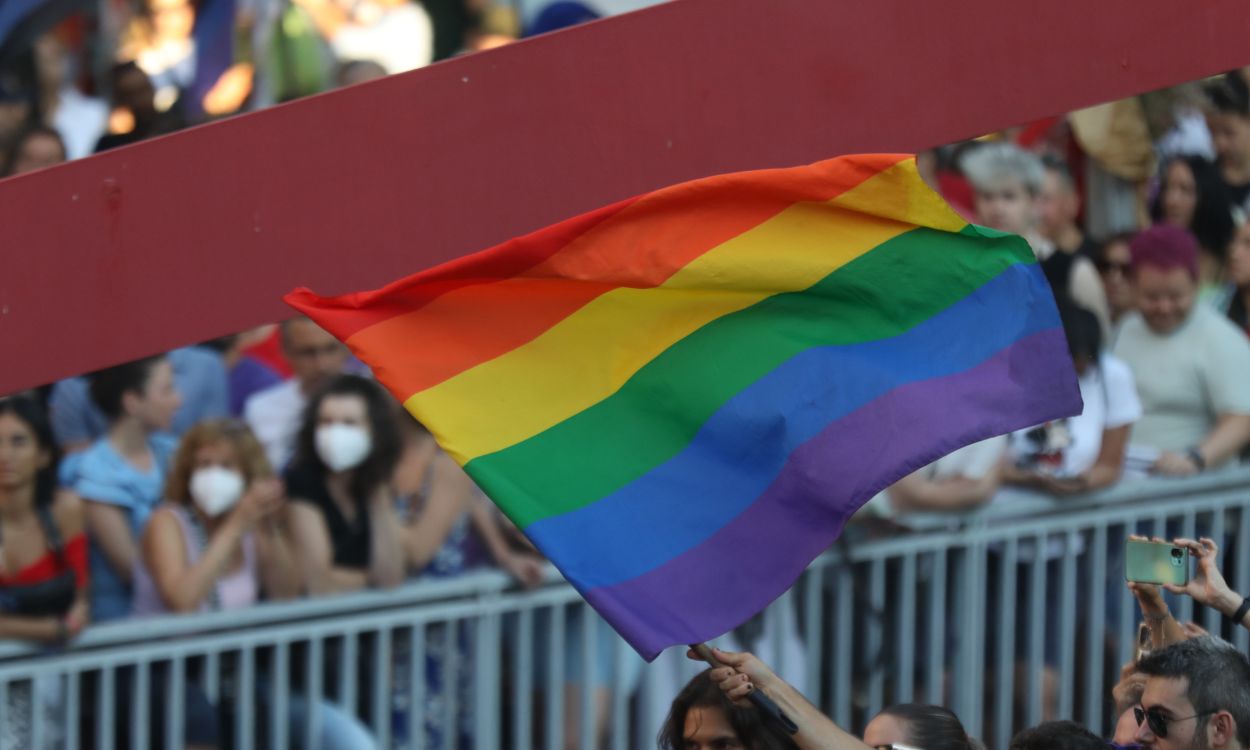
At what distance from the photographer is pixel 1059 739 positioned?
151 inches

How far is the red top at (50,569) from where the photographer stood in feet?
15.5

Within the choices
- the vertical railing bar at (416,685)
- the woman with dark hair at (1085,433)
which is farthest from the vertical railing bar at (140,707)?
the woman with dark hair at (1085,433)

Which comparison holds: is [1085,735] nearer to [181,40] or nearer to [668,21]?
[668,21]

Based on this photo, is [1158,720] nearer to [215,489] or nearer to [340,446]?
[340,446]

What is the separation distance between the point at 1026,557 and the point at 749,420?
2.41 meters

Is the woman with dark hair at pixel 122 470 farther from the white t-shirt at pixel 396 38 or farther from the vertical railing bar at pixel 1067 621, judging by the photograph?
the white t-shirt at pixel 396 38

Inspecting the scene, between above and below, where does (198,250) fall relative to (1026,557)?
above

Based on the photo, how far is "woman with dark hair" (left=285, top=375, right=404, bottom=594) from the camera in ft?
16.7

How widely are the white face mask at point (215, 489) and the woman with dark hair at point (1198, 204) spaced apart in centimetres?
381

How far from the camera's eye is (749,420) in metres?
3.64

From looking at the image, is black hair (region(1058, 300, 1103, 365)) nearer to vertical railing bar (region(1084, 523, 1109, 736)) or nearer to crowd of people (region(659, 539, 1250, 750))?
vertical railing bar (region(1084, 523, 1109, 736))

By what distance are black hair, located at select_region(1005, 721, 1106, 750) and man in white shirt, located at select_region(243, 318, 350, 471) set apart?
2.41 meters

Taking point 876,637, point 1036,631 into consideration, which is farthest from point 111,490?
point 1036,631

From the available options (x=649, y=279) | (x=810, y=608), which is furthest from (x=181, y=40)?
(x=649, y=279)
